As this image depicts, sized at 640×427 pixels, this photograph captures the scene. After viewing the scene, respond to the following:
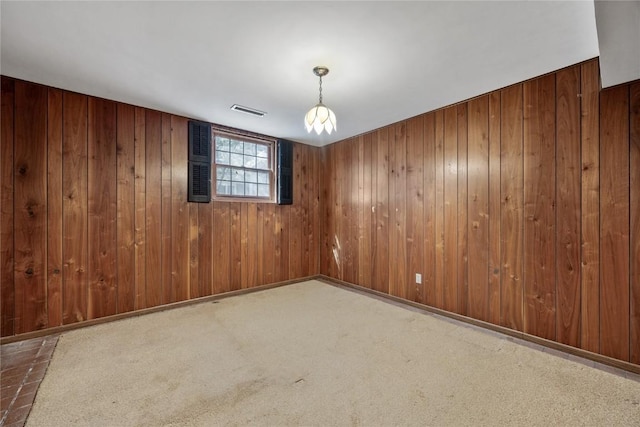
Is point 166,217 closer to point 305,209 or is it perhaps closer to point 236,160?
point 236,160

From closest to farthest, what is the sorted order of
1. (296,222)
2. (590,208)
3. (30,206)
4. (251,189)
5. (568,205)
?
(590,208) < (568,205) < (30,206) < (251,189) < (296,222)

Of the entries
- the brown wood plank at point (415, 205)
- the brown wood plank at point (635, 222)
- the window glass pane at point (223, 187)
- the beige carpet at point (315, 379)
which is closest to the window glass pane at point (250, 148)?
the window glass pane at point (223, 187)

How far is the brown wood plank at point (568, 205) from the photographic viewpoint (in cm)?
230

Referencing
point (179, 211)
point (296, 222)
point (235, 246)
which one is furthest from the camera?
point (296, 222)

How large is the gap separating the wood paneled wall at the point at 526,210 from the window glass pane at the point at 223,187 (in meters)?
2.17

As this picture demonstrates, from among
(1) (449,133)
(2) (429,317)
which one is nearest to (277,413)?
(2) (429,317)

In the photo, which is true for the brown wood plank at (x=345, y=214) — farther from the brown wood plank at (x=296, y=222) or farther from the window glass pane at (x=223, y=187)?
the window glass pane at (x=223, y=187)

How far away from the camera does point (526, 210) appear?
258 cm

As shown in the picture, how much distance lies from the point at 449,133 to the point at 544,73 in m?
0.94

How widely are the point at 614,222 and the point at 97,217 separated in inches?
186

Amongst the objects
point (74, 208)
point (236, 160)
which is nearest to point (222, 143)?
point (236, 160)

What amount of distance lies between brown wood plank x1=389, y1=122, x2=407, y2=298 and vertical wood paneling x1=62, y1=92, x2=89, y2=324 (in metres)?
3.57

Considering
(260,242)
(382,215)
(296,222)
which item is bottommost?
(260,242)

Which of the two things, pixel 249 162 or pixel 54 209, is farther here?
pixel 249 162
